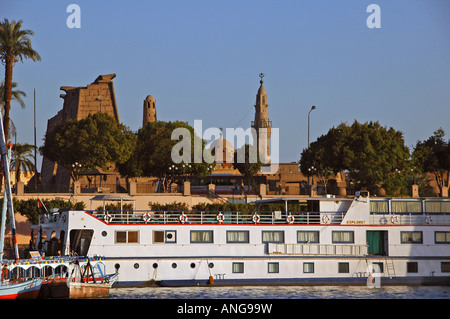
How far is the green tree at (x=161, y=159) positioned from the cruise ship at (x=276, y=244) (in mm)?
35071

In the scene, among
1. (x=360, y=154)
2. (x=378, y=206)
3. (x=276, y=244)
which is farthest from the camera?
(x=360, y=154)

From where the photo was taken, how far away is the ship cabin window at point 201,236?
41469mm

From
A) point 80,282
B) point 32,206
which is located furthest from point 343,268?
point 32,206

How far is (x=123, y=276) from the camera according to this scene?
40156mm

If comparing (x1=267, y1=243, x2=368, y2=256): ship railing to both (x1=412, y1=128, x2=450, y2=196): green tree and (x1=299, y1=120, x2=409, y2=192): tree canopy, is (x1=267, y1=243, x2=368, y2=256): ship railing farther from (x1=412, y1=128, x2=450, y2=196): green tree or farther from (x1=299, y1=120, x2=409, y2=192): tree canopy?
(x1=412, y1=128, x2=450, y2=196): green tree

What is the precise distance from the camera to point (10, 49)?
58938mm

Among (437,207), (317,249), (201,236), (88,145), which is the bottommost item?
(317,249)

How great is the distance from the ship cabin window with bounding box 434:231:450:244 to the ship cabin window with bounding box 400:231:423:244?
0.91 metres

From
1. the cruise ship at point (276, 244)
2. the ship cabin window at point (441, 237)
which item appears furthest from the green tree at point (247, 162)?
the ship cabin window at point (441, 237)

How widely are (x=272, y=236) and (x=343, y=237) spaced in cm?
430

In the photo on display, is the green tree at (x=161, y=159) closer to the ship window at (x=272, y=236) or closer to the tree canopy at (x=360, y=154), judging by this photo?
the tree canopy at (x=360, y=154)

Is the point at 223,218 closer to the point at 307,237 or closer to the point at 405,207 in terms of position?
Result: the point at 307,237
